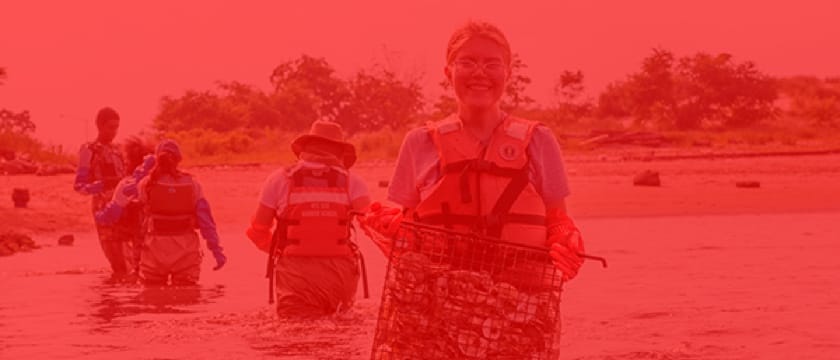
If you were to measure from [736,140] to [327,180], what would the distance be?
42.3 metres

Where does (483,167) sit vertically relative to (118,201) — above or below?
above

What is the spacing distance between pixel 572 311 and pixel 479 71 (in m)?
7.59

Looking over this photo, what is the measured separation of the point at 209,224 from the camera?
1360 cm

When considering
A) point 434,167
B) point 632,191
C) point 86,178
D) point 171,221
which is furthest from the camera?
point 632,191

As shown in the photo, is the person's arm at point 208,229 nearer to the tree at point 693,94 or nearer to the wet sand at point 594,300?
the wet sand at point 594,300

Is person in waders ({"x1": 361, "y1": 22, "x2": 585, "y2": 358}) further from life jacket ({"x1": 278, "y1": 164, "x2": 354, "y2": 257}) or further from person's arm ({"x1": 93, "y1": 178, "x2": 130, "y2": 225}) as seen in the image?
person's arm ({"x1": 93, "y1": 178, "x2": 130, "y2": 225})

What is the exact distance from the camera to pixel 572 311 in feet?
43.6

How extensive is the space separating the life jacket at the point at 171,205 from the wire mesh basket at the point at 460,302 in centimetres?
827

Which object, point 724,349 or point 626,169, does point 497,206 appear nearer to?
point 724,349

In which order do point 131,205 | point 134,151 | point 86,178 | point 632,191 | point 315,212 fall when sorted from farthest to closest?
point 632,191, point 86,178, point 131,205, point 134,151, point 315,212

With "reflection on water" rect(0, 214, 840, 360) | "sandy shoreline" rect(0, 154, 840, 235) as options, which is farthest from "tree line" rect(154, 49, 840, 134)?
"reflection on water" rect(0, 214, 840, 360)

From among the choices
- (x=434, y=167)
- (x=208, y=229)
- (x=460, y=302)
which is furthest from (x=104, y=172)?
(x=460, y=302)

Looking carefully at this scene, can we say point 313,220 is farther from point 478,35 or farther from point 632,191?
point 632,191

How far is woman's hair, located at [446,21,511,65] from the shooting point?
5.93 m
